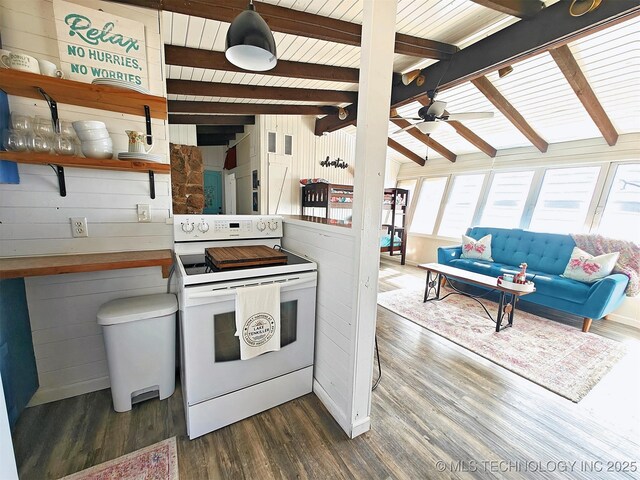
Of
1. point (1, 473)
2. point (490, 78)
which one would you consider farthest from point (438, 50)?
point (1, 473)

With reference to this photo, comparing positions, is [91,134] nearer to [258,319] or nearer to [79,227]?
[79,227]

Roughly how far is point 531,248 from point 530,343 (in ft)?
6.39

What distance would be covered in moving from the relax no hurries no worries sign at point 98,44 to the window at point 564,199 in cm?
553

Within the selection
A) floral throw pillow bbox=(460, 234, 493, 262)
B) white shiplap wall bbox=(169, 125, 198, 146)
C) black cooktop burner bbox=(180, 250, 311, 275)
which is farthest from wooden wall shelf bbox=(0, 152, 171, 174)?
floral throw pillow bbox=(460, 234, 493, 262)

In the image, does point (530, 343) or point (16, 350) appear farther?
point (530, 343)

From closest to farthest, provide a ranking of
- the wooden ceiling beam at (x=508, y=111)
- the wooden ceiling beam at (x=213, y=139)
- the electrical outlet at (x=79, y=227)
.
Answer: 1. the electrical outlet at (x=79, y=227)
2. the wooden ceiling beam at (x=508, y=111)
3. the wooden ceiling beam at (x=213, y=139)

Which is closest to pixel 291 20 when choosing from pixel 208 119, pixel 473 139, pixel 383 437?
pixel 208 119

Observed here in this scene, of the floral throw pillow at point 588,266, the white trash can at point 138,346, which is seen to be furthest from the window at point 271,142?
the floral throw pillow at point 588,266

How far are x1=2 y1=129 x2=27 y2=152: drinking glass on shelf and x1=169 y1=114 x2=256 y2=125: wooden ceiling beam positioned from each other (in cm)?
324

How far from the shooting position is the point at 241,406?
159 centimetres

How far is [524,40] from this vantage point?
238 cm

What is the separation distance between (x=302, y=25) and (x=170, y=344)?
2.63m

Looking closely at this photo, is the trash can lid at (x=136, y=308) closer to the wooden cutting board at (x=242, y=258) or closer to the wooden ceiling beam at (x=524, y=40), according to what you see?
the wooden cutting board at (x=242, y=258)

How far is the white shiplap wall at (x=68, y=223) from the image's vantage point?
4.91 feet
